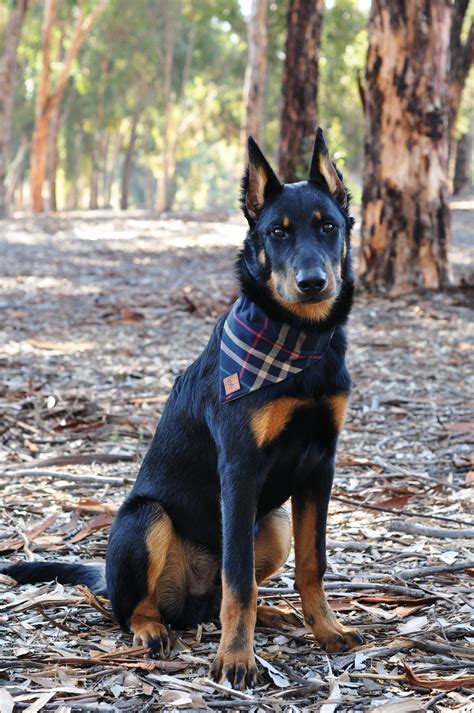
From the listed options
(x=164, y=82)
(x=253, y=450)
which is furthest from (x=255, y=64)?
(x=164, y=82)

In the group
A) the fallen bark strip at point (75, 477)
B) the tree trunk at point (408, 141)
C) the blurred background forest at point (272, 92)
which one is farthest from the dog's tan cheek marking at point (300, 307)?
the tree trunk at point (408, 141)

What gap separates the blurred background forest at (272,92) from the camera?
1092 centimetres

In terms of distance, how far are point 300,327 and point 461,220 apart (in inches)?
858

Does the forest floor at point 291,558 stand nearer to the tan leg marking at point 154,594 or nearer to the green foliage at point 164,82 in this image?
the tan leg marking at point 154,594

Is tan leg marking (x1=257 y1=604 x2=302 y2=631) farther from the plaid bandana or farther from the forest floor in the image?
the plaid bandana

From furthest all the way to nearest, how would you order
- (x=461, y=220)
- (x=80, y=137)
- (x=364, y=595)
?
(x=80, y=137), (x=461, y=220), (x=364, y=595)

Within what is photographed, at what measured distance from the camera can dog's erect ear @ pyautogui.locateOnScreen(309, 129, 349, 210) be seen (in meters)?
3.64

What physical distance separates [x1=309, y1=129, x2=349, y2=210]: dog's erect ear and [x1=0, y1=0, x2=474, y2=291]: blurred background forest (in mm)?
6916

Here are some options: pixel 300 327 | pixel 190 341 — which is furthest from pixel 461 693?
pixel 190 341

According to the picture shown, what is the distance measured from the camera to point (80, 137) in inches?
2153

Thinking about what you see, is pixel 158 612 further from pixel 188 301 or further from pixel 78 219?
pixel 78 219

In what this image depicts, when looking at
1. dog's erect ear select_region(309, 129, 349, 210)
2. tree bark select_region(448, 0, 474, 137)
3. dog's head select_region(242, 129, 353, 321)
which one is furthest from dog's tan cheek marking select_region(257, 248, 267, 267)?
tree bark select_region(448, 0, 474, 137)

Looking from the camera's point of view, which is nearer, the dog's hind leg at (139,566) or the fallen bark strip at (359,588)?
the dog's hind leg at (139,566)

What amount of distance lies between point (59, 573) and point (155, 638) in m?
0.73
